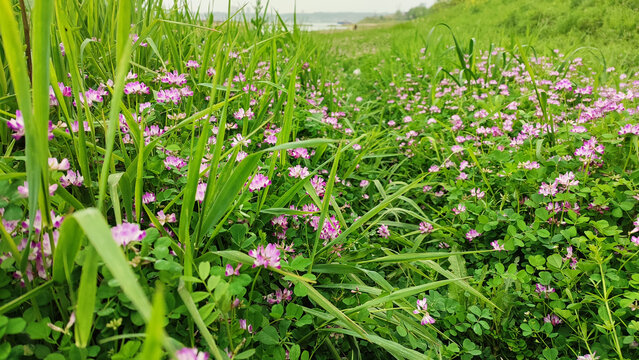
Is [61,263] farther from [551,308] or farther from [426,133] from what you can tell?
[426,133]

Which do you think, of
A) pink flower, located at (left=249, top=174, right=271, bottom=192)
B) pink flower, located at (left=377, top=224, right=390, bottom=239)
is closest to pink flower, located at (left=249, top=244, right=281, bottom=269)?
pink flower, located at (left=249, top=174, right=271, bottom=192)

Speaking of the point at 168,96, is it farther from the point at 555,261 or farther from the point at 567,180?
the point at 567,180

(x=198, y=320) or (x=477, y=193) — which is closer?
(x=198, y=320)

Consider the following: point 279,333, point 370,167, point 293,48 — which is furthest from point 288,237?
point 293,48

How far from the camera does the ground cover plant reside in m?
0.82

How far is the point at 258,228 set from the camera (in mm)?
1447

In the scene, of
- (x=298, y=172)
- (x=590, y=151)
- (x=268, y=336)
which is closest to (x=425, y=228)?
(x=298, y=172)

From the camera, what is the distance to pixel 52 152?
1.35m

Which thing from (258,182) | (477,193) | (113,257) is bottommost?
(477,193)

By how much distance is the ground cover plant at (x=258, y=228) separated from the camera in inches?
32.3

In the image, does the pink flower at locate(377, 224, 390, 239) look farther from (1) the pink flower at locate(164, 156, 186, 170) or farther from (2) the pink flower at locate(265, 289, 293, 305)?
(1) the pink flower at locate(164, 156, 186, 170)

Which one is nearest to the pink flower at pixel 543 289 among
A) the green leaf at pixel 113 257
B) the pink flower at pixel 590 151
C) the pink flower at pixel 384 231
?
the pink flower at pixel 384 231

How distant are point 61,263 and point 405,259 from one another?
1059 millimetres

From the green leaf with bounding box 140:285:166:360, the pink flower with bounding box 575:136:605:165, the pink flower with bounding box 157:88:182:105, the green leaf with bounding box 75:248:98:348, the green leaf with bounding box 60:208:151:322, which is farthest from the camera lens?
the pink flower with bounding box 575:136:605:165
